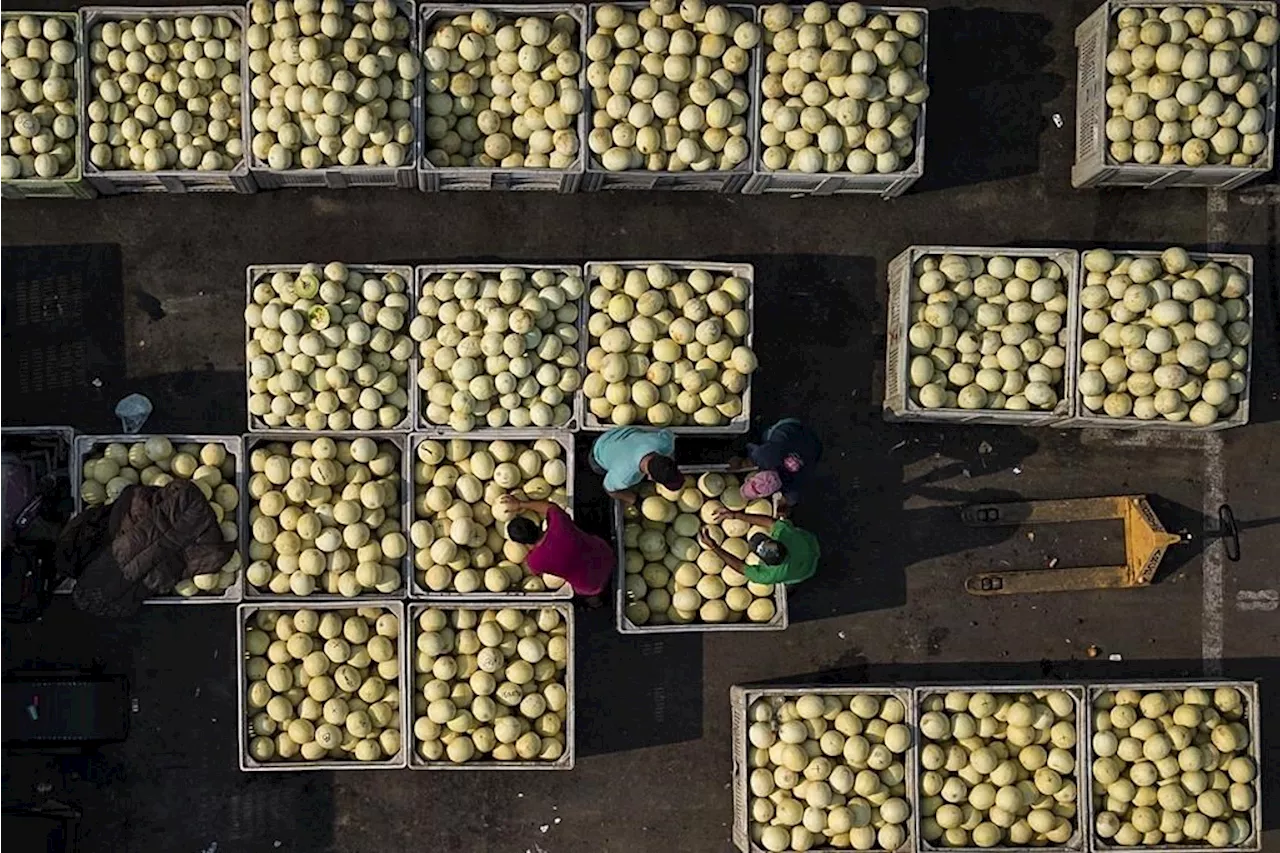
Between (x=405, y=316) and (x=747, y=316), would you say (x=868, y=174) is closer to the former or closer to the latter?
(x=747, y=316)

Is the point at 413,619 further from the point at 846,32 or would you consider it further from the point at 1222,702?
the point at 1222,702

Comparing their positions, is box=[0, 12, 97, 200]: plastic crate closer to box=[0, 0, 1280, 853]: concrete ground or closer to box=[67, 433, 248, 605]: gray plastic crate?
box=[0, 0, 1280, 853]: concrete ground

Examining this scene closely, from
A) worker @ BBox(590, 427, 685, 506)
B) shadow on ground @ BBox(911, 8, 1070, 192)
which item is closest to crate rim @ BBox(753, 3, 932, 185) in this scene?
shadow on ground @ BBox(911, 8, 1070, 192)

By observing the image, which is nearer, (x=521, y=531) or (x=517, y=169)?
(x=521, y=531)

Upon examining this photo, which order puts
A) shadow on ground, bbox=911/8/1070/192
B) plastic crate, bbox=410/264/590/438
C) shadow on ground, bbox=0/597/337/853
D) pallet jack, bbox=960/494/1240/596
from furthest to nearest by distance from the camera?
shadow on ground, bbox=911/8/1070/192 < pallet jack, bbox=960/494/1240/596 < shadow on ground, bbox=0/597/337/853 < plastic crate, bbox=410/264/590/438

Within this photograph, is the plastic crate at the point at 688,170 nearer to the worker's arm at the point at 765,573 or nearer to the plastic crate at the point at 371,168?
the plastic crate at the point at 371,168

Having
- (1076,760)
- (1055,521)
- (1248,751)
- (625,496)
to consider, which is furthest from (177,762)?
(1248,751)
